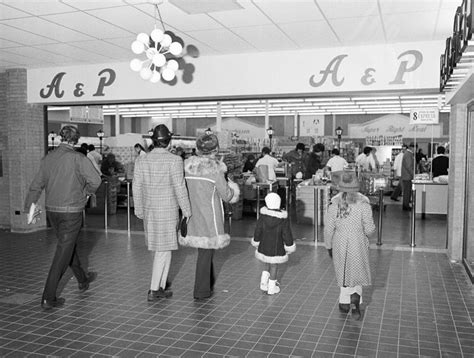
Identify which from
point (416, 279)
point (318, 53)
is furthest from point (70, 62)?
point (416, 279)

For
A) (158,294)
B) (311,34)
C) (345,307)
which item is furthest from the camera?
(311,34)

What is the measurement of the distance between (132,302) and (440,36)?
539 centimetres

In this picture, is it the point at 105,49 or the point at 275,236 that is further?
the point at 105,49

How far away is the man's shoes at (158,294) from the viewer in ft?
16.9

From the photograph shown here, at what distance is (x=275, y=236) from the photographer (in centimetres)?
525

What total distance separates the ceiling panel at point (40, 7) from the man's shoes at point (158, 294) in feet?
11.0

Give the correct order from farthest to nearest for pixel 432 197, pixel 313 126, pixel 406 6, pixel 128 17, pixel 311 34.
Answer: pixel 313 126
pixel 432 197
pixel 311 34
pixel 128 17
pixel 406 6

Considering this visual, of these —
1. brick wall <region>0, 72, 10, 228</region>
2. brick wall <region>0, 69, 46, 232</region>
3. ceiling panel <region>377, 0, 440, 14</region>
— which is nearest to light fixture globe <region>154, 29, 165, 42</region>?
ceiling panel <region>377, 0, 440, 14</region>

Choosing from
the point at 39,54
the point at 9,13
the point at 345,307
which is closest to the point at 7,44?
the point at 39,54

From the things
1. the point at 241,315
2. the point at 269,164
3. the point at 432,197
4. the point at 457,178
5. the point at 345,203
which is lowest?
the point at 241,315

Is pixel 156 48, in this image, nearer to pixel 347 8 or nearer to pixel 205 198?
pixel 205 198

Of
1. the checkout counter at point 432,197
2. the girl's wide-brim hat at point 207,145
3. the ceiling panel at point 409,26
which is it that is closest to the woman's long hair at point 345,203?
the girl's wide-brim hat at point 207,145

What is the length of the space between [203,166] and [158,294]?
1431 mm

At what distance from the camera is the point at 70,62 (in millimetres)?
8977
